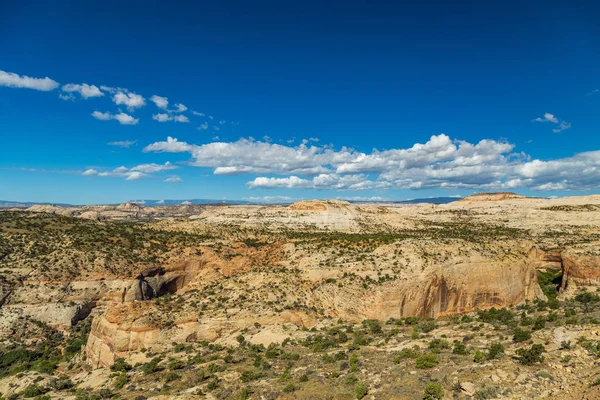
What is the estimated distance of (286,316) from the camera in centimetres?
3184

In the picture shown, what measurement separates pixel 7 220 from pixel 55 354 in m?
35.2

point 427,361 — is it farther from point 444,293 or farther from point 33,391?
point 33,391

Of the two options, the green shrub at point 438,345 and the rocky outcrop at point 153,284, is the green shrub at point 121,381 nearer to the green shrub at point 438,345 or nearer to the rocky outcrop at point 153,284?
the green shrub at point 438,345

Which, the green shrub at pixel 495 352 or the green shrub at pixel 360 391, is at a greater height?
the green shrub at pixel 495 352

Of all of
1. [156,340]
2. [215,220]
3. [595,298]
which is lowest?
[156,340]

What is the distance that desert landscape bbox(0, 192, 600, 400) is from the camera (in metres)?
18.5

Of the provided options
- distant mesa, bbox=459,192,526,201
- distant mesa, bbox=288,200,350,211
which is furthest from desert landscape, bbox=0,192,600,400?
distant mesa, bbox=459,192,526,201

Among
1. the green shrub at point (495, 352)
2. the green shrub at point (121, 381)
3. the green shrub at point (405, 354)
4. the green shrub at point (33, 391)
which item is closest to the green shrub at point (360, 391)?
the green shrub at point (405, 354)

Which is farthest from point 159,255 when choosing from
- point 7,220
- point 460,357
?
point 460,357

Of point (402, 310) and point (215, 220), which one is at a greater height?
point (215, 220)

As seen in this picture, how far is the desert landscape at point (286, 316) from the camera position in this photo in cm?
1853

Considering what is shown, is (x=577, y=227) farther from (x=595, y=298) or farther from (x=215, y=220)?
(x=215, y=220)

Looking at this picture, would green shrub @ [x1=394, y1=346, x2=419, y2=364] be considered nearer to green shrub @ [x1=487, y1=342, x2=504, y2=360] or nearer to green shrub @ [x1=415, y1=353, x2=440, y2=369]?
green shrub @ [x1=415, y1=353, x2=440, y2=369]

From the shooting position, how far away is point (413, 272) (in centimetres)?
3603
